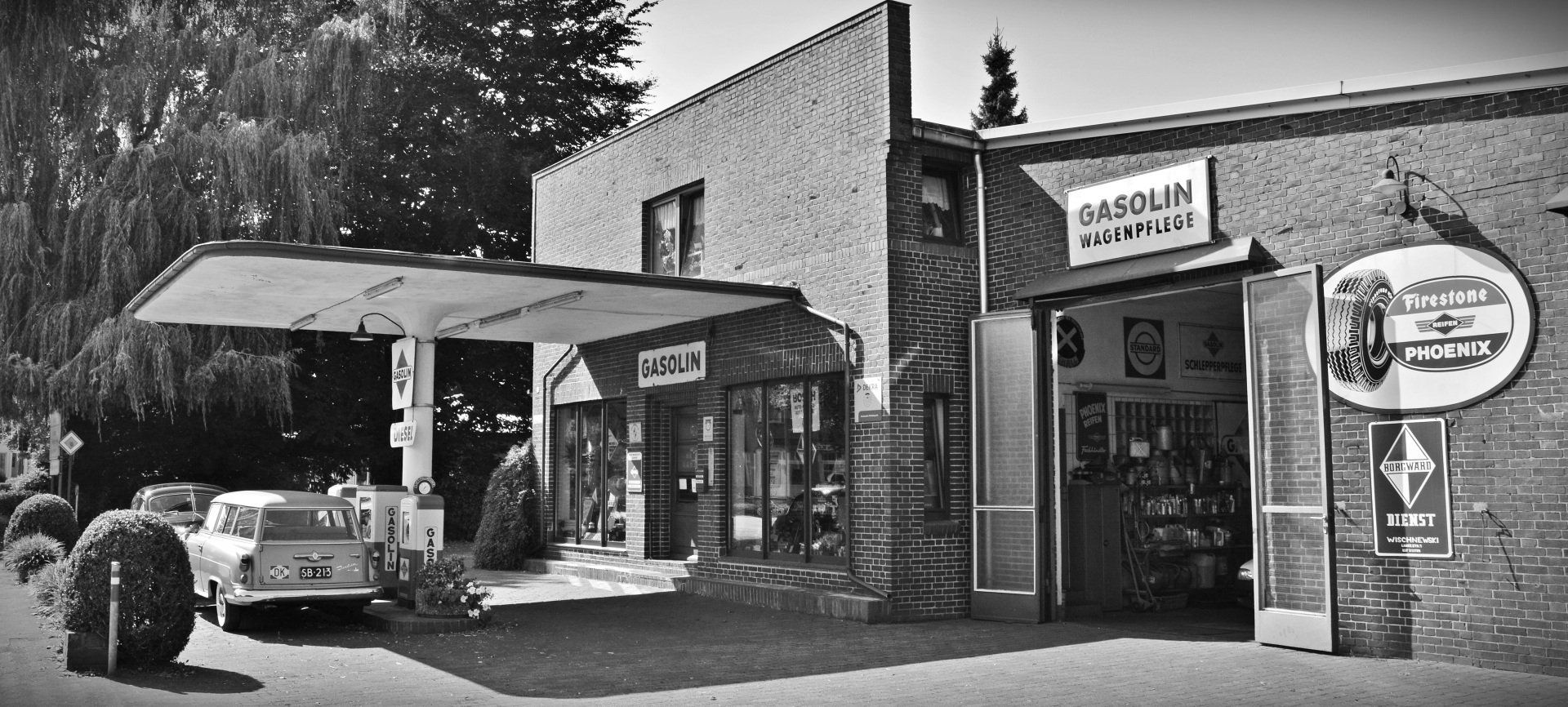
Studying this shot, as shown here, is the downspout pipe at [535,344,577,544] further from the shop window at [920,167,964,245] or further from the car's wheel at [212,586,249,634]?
the shop window at [920,167,964,245]

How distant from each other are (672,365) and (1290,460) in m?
8.85

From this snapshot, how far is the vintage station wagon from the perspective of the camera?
12750mm

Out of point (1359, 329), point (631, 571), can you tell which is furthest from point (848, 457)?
point (1359, 329)

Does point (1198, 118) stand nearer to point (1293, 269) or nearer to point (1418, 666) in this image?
point (1293, 269)

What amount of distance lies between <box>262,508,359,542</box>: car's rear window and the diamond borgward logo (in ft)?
34.1

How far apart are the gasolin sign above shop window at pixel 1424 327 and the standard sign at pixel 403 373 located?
10.1 m

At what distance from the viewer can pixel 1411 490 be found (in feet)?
33.6

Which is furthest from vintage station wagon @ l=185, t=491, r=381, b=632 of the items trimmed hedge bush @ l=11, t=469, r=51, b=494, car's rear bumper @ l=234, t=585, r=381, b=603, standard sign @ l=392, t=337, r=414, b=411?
trimmed hedge bush @ l=11, t=469, r=51, b=494

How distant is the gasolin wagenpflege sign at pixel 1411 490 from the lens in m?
10.1

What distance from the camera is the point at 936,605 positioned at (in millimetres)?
13641

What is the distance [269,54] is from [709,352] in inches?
585

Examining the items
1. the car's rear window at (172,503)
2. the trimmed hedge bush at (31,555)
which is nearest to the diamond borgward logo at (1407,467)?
the trimmed hedge bush at (31,555)

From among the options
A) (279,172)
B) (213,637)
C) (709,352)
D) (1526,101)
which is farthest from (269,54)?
(1526,101)

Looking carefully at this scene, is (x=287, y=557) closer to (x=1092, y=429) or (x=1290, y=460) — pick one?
(x=1092, y=429)
